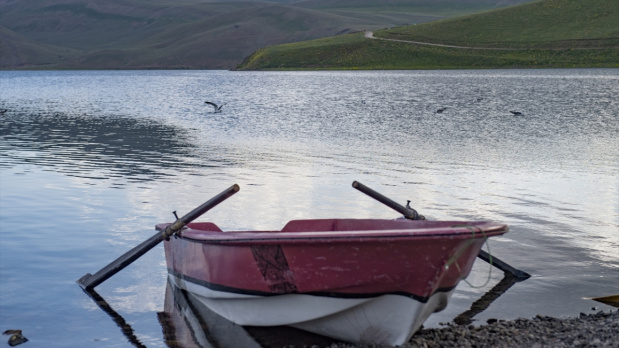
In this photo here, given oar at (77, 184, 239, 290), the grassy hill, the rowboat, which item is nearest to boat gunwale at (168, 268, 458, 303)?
the rowboat

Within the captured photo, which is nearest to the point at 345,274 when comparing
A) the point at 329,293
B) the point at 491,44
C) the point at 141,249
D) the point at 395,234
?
the point at 329,293

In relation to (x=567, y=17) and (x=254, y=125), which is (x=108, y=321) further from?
(x=567, y=17)

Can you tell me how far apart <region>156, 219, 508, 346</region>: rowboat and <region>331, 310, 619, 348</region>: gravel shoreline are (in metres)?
0.44

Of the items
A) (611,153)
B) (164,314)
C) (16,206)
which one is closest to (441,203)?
(164,314)

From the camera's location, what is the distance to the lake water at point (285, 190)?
13148mm

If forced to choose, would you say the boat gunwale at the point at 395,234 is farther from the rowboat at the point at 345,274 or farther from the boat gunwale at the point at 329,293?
the boat gunwale at the point at 329,293

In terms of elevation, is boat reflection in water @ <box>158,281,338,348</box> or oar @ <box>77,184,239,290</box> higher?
oar @ <box>77,184,239,290</box>

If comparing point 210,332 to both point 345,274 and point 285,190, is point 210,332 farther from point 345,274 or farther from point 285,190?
point 285,190

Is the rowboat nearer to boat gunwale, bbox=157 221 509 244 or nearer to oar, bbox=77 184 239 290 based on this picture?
boat gunwale, bbox=157 221 509 244

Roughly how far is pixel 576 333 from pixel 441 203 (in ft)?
32.8

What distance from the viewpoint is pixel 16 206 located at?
20.8m

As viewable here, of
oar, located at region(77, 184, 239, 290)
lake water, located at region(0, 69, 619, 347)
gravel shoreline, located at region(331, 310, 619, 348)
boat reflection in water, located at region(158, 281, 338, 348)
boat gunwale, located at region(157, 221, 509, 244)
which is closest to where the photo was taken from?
boat gunwale, located at region(157, 221, 509, 244)

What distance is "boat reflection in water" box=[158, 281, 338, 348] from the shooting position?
36.4 ft

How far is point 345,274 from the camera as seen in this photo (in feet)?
32.0
